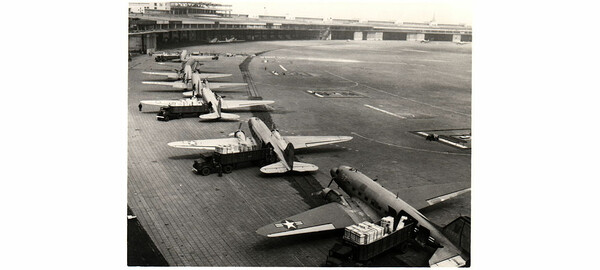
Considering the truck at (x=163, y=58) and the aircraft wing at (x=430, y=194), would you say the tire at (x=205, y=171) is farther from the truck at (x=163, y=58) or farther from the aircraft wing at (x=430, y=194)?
the truck at (x=163, y=58)

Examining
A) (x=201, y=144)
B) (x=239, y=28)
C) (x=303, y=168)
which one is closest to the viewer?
(x=303, y=168)

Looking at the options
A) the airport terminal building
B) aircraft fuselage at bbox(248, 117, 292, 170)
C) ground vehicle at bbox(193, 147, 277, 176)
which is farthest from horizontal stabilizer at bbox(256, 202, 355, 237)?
the airport terminal building

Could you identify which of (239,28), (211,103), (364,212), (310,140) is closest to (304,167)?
(310,140)

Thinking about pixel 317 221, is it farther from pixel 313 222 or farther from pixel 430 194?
pixel 430 194

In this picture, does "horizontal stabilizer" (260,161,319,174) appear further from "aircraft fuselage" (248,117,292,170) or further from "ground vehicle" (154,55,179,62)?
"ground vehicle" (154,55,179,62)

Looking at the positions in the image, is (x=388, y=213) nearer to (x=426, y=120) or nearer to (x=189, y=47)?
(x=426, y=120)
